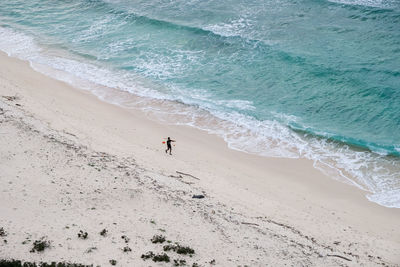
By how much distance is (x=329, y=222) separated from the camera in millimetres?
15102

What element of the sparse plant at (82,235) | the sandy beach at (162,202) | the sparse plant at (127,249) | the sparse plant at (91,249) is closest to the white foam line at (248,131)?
the sandy beach at (162,202)

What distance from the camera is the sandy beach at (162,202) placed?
462 inches

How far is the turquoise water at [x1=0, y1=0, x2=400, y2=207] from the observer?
21188 millimetres

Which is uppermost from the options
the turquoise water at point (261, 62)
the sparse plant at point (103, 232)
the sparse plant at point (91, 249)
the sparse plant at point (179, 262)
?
the turquoise water at point (261, 62)

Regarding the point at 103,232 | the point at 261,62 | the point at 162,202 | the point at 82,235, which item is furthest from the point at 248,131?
the point at 82,235

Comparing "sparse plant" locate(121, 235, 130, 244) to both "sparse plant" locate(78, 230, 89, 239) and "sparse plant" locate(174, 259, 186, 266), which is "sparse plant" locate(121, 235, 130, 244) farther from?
"sparse plant" locate(174, 259, 186, 266)

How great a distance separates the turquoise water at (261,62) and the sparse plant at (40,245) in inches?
472

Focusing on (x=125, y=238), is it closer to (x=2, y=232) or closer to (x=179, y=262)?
(x=179, y=262)

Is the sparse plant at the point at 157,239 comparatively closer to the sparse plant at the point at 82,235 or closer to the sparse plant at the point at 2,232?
the sparse plant at the point at 82,235

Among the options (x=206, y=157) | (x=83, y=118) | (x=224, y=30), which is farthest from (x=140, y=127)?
(x=224, y=30)

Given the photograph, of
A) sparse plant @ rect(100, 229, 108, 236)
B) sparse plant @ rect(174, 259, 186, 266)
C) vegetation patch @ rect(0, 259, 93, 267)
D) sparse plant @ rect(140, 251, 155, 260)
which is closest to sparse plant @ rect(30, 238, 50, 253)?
vegetation patch @ rect(0, 259, 93, 267)

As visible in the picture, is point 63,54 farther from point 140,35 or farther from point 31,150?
point 31,150

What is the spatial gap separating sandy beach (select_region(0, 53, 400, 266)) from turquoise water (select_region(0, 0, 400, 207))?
2349 mm

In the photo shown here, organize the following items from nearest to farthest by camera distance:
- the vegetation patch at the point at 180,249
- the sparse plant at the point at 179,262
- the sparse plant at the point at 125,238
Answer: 1. the sparse plant at the point at 179,262
2. the vegetation patch at the point at 180,249
3. the sparse plant at the point at 125,238
